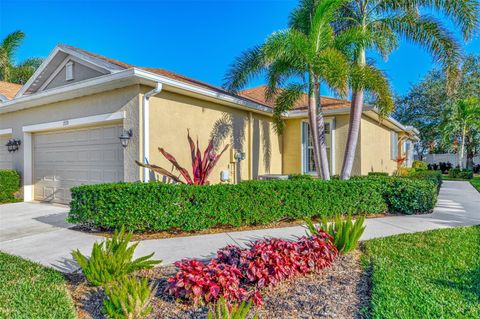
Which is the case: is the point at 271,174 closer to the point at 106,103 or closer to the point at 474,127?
the point at 106,103

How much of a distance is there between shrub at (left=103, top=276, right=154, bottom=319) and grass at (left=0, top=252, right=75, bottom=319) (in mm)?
520

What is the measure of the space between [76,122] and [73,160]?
1341mm

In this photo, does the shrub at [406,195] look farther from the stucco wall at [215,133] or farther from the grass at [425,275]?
the stucco wall at [215,133]

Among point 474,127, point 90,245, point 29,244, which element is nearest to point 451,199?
point 90,245

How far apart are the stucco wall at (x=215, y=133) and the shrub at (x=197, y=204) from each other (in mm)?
2150

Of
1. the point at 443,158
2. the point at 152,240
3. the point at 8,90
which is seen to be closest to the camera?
the point at 152,240

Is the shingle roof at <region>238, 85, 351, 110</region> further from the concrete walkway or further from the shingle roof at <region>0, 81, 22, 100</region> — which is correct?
the shingle roof at <region>0, 81, 22, 100</region>

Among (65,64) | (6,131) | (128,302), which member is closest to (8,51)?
(6,131)

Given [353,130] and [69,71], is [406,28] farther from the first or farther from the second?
[69,71]

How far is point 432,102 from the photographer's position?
32312 millimetres

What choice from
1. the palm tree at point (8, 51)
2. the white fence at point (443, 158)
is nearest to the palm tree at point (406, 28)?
the palm tree at point (8, 51)

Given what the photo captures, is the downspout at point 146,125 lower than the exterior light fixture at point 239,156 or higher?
higher

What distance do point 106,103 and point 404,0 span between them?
949cm

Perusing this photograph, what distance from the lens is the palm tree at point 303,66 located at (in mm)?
8219
